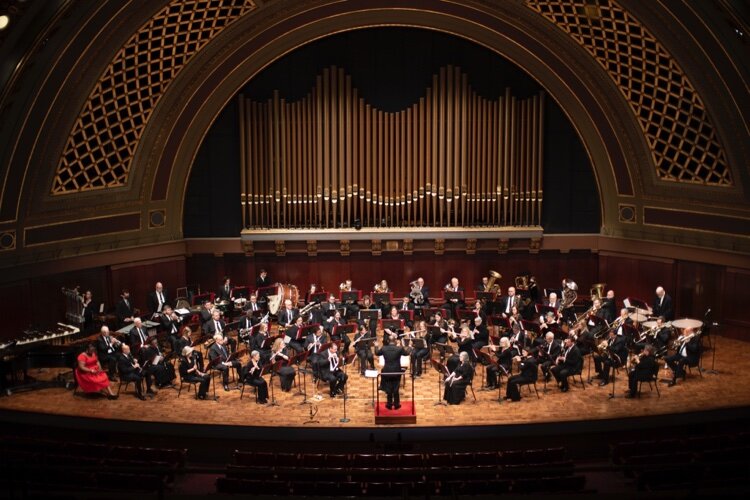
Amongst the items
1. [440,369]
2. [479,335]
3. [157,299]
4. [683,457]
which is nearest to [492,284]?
[479,335]

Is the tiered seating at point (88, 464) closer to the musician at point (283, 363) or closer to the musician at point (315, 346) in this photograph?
the musician at point (283, 363)

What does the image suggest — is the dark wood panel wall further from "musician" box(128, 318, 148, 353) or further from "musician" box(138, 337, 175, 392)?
"musician" box(138, 337, 175, 392)

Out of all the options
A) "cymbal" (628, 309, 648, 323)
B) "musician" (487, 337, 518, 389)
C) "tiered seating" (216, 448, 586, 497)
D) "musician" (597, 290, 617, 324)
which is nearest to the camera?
"tiered seating" (216, 448, 586, 497)

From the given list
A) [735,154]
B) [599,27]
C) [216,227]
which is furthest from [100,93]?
[735,154]

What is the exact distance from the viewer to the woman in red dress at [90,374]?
56.5ft

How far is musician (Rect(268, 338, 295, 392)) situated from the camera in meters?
17.2

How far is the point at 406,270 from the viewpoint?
77.8ft

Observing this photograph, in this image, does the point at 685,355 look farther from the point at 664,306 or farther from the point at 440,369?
the point at 440,369

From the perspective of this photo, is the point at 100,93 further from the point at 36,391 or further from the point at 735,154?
the point at 735,154

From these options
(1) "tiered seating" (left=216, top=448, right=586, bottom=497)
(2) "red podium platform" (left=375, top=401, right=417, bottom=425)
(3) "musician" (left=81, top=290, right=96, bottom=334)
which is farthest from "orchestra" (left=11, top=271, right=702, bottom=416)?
(1) "tiered seating" (left=216, top=448, right=586, bottom=497)

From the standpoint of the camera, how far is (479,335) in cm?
1878

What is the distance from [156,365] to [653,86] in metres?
12.1

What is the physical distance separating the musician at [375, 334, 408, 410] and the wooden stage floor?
1.56 feet

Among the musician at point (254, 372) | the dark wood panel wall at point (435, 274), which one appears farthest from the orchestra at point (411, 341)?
the dark wood panel wall at point (435, 274)
